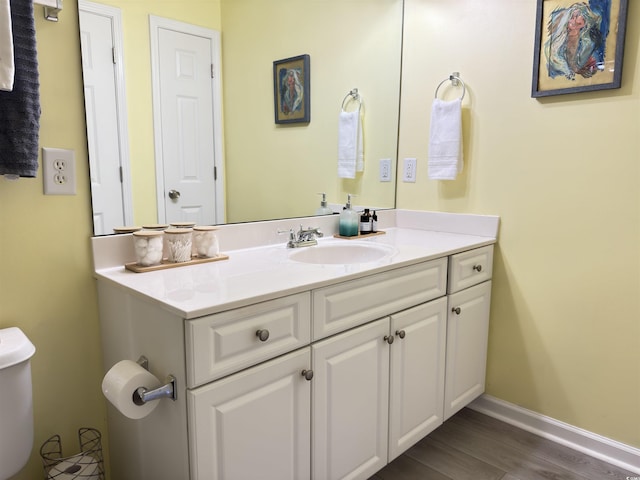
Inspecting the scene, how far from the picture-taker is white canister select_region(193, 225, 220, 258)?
4.77 feet

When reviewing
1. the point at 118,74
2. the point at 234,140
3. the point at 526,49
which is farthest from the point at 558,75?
the point at 118,74

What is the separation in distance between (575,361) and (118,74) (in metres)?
1.94

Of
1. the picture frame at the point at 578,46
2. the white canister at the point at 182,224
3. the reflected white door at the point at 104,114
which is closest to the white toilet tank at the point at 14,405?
the reflected white door at the point at 104,114

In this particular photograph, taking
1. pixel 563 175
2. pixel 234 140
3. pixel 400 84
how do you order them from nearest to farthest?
1. pixel 234 140
2. pixel 563 175
3. pixel 400 84

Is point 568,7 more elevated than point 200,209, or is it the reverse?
point 568,7

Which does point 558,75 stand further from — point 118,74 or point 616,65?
point 118,74

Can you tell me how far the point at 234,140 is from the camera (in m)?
1.63

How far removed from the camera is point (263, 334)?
108cm

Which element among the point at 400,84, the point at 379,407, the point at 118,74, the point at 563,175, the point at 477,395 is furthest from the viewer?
the point at 400,84

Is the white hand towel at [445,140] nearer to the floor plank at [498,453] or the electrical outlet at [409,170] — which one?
the electrical outlet at [409,170]

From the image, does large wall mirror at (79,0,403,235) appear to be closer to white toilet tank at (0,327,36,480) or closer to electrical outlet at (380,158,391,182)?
electrical outlet at (380,158,391,182)

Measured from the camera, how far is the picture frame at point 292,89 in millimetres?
1854

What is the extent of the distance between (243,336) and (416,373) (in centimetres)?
81

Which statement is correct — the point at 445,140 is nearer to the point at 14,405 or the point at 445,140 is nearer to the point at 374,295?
the point at 374,295
